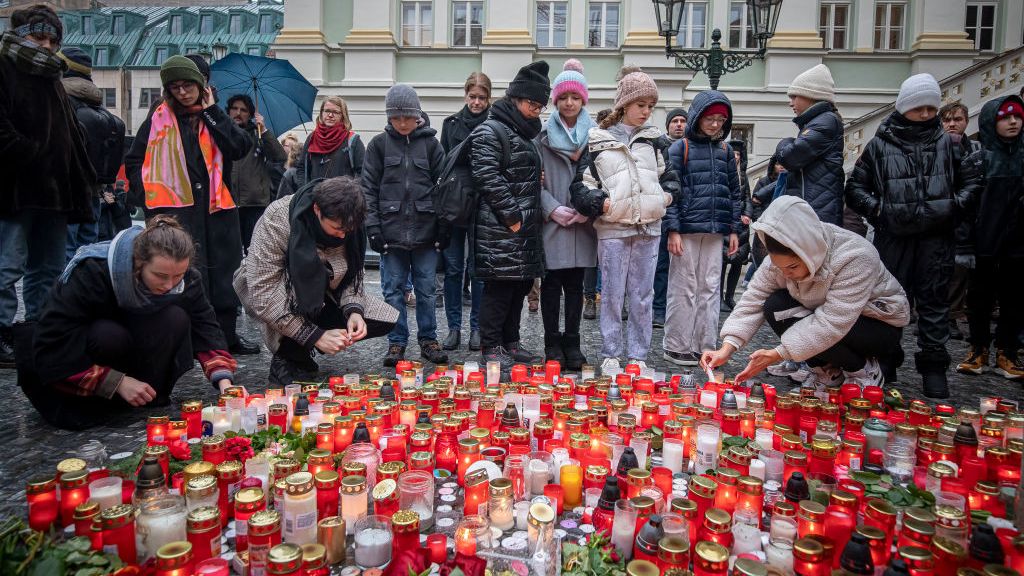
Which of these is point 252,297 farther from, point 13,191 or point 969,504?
point 969,504

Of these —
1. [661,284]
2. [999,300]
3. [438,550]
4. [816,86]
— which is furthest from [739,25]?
[438,550]

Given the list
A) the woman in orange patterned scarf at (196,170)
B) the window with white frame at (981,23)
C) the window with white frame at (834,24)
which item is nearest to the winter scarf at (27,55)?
the woman in orange patterned scarf at (196,170)

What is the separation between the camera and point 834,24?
1422 centimetres

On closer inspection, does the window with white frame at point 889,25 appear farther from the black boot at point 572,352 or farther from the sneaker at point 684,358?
the black boot at point 572,352

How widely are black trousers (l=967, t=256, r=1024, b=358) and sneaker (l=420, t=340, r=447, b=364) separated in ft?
13.1

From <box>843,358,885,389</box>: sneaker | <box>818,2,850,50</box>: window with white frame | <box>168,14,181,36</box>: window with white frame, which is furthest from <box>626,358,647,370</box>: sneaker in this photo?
<box>168,14,181,36</box>: window with white frame

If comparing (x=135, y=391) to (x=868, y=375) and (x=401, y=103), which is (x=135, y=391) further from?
(x=868, y=375)

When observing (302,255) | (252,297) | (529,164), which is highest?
(529,164)

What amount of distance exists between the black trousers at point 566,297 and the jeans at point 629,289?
207 millimetres

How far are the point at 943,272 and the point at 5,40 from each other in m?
6.07

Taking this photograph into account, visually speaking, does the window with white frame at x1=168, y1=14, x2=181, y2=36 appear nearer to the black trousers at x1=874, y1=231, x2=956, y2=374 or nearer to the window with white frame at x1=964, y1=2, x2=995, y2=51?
the window with white frame at x1=964, y1=2, x2=995, y2=51

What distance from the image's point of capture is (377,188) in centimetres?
470

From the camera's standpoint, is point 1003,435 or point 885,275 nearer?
point 1003,435

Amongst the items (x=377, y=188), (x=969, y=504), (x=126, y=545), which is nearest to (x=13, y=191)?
(x=377, y=188)
